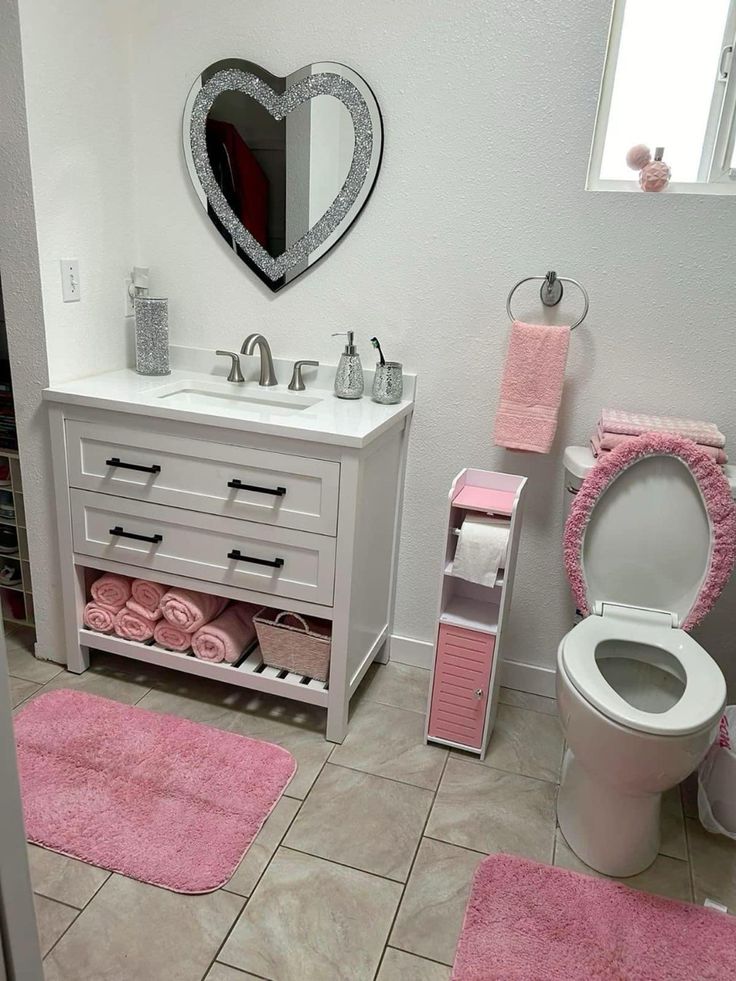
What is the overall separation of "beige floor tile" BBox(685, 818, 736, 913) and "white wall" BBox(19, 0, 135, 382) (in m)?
2.00

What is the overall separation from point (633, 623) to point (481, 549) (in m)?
0.41

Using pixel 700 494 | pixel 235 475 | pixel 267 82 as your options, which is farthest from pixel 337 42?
pixel 700 494

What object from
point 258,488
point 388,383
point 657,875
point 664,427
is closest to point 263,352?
point 388,383

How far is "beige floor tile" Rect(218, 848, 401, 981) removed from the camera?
1.38m

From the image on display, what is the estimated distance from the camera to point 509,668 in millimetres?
2270

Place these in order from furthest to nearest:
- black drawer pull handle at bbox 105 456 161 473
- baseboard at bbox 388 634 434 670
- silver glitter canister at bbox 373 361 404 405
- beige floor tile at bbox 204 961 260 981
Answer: baseboard at bbox 388 634 434 670, silver glitter canister at bbox 373 361 404 405, black drawer pull handle at bbox 105 456 161 473, beige floor tile at bbox 204 961 260 981

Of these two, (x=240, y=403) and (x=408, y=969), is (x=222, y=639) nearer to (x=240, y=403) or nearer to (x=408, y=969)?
(x=240, y=403)

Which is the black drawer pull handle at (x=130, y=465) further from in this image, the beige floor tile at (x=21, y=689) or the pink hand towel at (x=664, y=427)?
the pink hand towel at (x=664, y=427)

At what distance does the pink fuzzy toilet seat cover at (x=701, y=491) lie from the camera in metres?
1.70

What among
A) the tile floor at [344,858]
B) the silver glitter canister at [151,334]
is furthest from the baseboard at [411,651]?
the silver glitter canister at [151,334]

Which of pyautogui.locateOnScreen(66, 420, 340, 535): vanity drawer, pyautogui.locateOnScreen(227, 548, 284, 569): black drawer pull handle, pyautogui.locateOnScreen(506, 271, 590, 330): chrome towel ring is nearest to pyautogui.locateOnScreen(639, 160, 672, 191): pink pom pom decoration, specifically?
pyautogui.locateOnScreen(506, 271, 590, 330): chrome towel ring

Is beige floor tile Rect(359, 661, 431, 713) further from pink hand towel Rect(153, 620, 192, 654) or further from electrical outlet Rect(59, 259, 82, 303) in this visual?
electrical outlet Rect(59, 259, 82, 303)

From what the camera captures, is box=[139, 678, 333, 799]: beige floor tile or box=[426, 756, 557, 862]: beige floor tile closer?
box=[426, 756, 557, 862]: beige floor tile

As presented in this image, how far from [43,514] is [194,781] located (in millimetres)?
888
